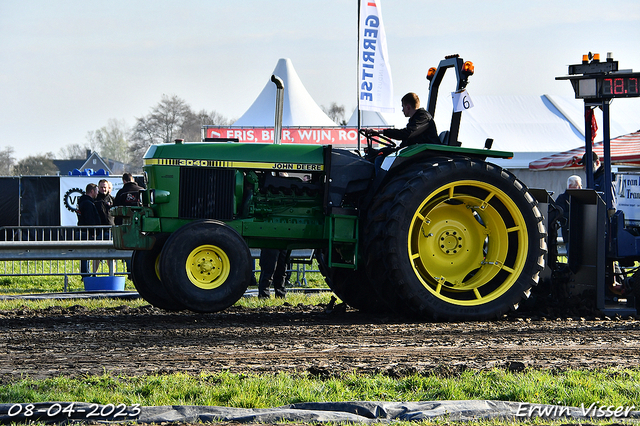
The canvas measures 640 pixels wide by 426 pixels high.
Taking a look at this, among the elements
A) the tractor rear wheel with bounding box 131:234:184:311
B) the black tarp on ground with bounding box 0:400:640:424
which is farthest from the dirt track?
the black tarp on ground with bounding box 0:400:640:424

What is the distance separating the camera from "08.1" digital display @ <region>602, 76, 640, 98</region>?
864 cm

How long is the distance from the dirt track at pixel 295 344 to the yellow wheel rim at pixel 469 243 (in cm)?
42

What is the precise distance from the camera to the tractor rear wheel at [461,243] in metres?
6.77

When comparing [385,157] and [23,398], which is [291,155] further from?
[23,398]

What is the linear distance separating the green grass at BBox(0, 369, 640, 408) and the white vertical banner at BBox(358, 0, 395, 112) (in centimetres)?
1120

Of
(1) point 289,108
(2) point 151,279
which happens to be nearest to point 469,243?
(2) point 151,279

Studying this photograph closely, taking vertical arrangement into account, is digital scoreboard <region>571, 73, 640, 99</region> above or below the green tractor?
above

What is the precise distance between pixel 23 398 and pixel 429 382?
210 cm

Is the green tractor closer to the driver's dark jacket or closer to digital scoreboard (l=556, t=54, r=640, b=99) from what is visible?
the driver's dark jacket

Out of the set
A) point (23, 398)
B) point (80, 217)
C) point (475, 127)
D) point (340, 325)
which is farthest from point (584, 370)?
point (475, 127)

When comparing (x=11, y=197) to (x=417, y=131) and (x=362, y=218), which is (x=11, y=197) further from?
(x=417, y=131)

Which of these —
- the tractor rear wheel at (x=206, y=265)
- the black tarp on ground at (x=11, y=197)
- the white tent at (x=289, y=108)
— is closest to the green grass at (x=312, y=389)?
the tractor rear wheel at (x=206, y=265)

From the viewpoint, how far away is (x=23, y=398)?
3873 mm

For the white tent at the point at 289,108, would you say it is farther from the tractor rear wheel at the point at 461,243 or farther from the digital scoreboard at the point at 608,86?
the tractor rear wheel at the point at 461,243
